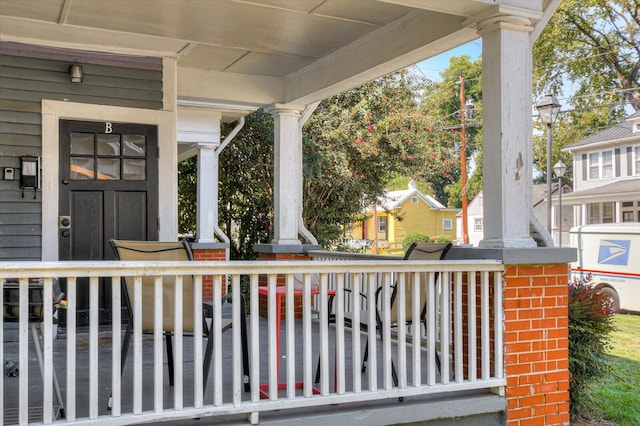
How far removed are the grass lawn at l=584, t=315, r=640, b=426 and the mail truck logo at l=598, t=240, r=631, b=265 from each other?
337cm

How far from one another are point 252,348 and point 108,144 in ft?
9.48

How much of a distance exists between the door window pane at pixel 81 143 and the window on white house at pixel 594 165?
2228 cm

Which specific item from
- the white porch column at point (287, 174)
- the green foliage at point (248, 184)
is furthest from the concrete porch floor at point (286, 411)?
the green foliage at point (248, 184)

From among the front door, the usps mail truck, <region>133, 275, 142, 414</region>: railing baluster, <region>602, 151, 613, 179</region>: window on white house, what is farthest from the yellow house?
<region>133, 275, 142, 414</region>: railing baluster

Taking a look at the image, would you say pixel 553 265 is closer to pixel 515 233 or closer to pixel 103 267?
pixel 515 233

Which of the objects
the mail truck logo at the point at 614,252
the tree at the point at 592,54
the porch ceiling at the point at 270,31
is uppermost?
the tree at the point at 592,54

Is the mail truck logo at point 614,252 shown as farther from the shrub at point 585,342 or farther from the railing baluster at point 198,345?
the railing baluster at point 198,345

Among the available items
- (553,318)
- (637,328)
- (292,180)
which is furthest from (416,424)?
(637,328)

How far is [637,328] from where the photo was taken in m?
10.2

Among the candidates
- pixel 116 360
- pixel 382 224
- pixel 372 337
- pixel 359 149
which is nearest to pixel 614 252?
pixel 359 149

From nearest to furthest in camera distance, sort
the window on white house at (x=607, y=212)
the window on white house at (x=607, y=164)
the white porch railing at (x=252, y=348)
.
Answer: the white porch railing at (x=252, y=348) → the window on white house at (x=607, y=212) → the window on white house at (x=607, y=164)

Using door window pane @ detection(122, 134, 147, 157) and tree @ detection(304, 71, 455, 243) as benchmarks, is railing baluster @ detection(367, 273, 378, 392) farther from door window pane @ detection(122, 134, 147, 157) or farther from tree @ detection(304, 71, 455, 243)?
tree @ detection(304, 71, 455, 243)

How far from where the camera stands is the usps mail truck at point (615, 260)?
1167 centimetres

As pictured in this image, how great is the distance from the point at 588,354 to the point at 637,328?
21.7 feet
